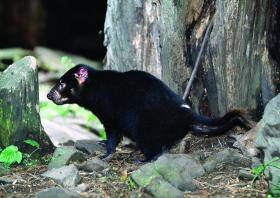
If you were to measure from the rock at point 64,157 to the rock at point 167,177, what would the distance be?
0.82 m

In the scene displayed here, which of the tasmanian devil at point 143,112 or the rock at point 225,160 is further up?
the tasmanian devil at point 143,112

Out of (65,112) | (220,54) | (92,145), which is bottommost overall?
(65,112)

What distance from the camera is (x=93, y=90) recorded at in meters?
5.51

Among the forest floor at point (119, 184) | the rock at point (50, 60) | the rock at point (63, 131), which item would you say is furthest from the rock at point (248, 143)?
the rock at point (50, 60)

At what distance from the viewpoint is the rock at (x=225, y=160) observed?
4477mm

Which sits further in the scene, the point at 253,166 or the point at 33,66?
the point at 33,66

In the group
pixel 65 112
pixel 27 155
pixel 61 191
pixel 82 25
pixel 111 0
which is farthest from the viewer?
pixel 82 25

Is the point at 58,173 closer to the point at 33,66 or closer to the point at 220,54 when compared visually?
the point at 33,66

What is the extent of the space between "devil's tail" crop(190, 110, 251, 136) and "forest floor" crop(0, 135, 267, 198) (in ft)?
0.77

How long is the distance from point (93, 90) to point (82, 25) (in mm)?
10243

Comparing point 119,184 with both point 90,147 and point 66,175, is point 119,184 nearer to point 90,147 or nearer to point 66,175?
point 66,175

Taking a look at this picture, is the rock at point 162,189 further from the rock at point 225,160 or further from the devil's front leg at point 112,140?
the devil's front leg at point 112,140

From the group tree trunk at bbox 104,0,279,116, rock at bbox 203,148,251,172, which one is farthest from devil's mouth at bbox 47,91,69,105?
rock at bbox 203,148,251,172

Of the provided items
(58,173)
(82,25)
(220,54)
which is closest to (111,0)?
(220,54)
